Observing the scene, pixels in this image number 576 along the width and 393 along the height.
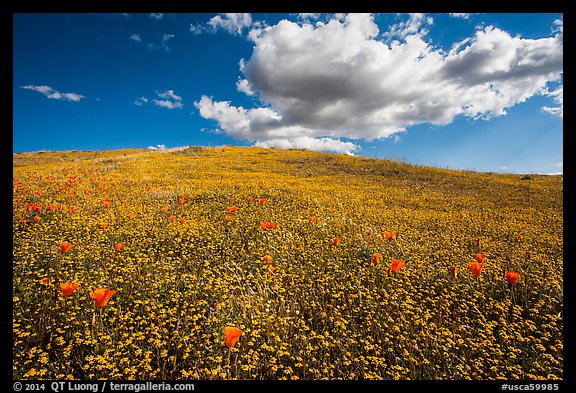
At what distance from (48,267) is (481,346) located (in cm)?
666

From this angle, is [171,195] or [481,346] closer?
[481,346]

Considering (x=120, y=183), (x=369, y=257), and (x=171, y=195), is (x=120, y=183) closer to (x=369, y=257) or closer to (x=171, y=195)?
(x=171, y=195)

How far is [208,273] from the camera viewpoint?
16.0 ft

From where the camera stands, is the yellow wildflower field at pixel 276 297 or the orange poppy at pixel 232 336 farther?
the yellow wildflower field at pixel 276 297

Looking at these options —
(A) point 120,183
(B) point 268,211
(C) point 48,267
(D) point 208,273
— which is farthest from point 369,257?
Answer: (A) point 120,183

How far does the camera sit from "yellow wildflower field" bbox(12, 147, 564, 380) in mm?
3057

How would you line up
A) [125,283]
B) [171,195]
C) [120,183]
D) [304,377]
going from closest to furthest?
[304,377], [125,283], [171,195], [120,183]

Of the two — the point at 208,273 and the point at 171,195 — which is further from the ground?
the point at 171,195

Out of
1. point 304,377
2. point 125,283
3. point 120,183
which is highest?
point 120,183

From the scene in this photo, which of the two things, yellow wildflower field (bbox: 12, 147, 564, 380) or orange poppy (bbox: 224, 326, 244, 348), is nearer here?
orange poppy (bbox: 224, 326, 244, 348)

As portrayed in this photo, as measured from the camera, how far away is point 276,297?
4363 mm

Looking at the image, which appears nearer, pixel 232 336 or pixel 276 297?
pixel 232 336

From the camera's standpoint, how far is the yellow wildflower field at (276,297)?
3.06 meters
